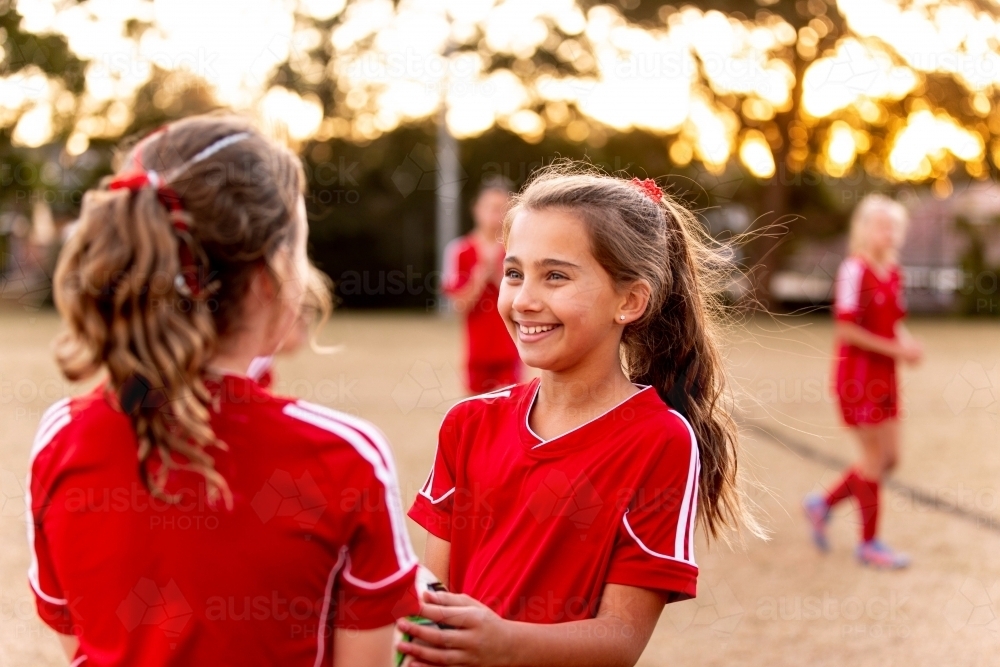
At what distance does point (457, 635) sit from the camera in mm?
1635

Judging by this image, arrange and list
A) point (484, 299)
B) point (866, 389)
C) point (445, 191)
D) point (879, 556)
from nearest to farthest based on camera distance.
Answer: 1. point (879, 556)
2. point (866, 389)
3. point (484, 299)
4. point (445, 191)

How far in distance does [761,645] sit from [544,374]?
8.01ft

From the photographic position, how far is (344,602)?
1374mm

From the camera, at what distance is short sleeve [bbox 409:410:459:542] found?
2.09 meters

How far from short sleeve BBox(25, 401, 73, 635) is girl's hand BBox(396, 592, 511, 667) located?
495 mm

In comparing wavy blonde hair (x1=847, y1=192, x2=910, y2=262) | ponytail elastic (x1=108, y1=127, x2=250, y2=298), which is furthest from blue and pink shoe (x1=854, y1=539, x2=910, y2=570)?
ponytail elastic (x1=108, y1=127, x2=250, y2=298)

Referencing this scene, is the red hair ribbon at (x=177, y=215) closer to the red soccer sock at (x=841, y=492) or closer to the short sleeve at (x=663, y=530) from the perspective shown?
the short sleeve at (x=663, y=530)

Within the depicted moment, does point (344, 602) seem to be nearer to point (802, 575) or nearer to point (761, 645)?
point (761, 645)

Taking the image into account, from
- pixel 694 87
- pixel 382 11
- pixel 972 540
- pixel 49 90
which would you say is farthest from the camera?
pixel 382 11

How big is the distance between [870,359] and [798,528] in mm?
1153

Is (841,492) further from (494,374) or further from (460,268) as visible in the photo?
(460,268)

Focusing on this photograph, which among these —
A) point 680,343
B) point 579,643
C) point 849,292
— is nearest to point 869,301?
point 849,292

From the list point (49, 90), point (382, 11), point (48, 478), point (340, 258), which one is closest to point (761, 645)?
point (48, 478)

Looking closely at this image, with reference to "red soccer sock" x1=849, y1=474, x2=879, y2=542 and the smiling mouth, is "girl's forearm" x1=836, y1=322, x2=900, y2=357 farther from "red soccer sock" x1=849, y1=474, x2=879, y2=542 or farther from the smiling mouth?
the smiling mouth
